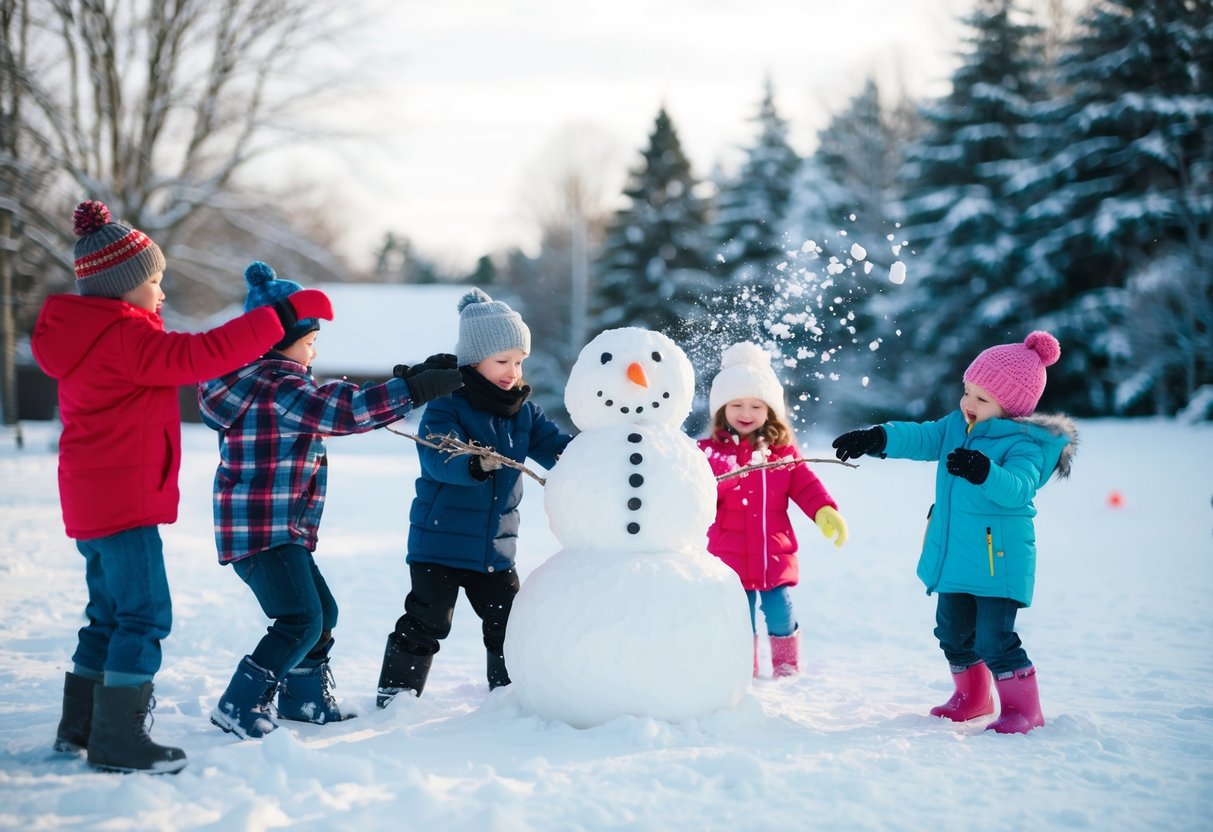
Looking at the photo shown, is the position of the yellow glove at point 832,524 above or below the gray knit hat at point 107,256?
below

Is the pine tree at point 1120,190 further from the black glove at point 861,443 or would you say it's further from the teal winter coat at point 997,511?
the black glove at point 861,443

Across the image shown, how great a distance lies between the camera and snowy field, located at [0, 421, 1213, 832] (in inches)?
107

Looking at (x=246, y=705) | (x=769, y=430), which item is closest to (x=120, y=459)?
(x=246, y=705)

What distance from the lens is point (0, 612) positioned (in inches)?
224

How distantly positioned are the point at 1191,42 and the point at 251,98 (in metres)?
18.9

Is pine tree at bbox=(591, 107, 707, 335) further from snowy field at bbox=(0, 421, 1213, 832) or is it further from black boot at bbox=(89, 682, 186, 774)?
black boot at bbox=(89, 682, 186, 774)

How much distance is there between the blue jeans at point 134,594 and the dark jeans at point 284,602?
0.39m

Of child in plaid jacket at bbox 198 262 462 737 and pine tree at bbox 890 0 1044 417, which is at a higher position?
pine tree at bbox 890 0 1044 417

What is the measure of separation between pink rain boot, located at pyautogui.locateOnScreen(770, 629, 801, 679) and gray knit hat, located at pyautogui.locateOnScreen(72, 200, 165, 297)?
332cm

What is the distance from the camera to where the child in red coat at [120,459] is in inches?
A: 121

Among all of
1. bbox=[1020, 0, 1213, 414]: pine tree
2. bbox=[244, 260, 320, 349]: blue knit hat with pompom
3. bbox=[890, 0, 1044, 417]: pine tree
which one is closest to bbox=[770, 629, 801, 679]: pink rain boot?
bbox=[244, 260, 320, 349]: blue knit hat with pompom

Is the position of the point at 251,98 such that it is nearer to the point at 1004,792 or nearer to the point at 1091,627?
the point at 1091,627

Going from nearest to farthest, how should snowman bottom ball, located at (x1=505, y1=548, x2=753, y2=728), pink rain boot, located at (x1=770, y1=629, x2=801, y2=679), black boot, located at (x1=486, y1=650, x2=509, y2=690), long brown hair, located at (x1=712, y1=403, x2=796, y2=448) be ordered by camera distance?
snowman bottom ball, located at (x1=505, y1=548, x2=753, y2=728) < black boot, located at (x1=486, y1=650, x2=509, y2=690) < pink rain boot, located at (x1=770, y1=629, x2=801, y2=679) < long brown hair, located at (x1=712, y1=403, x2=796, y2=448)

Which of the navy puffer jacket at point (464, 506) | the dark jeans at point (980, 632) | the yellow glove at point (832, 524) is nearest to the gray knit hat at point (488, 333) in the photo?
the navy puffer jacket at point (464, 506)
